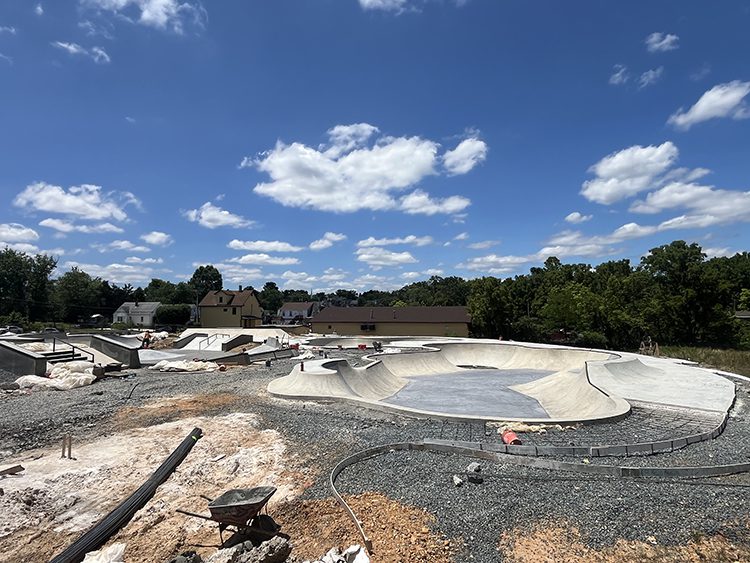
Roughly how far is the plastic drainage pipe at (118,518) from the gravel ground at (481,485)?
8.08ft

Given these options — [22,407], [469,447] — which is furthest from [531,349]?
[22,407]

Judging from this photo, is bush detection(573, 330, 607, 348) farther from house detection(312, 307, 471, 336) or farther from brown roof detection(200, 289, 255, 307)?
brown roof detection(200, 289, 255, 307)

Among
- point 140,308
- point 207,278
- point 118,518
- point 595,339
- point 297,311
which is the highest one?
point 207,278

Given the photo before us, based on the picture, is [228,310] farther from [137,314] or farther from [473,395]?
[473,395]

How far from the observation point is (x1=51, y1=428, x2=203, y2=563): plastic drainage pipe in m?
5.34

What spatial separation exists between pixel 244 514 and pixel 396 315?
144 feet

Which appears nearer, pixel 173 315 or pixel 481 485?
pixel 481 485

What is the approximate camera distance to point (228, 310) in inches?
2203

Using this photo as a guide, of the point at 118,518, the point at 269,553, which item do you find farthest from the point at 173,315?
the point at 269,553

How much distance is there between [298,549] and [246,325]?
2112 inches

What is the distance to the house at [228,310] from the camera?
55.7 m

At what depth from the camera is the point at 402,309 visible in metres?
50.5

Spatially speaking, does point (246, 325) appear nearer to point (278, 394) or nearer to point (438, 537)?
point (278, 394)

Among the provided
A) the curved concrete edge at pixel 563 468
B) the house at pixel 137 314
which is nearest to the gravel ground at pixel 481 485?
the curved concrete edge at pixel 563 468
